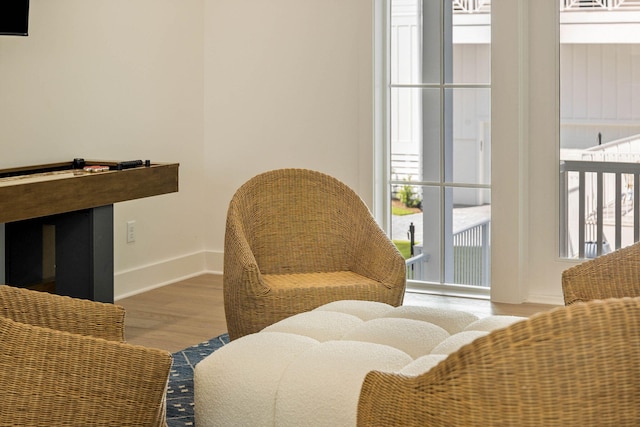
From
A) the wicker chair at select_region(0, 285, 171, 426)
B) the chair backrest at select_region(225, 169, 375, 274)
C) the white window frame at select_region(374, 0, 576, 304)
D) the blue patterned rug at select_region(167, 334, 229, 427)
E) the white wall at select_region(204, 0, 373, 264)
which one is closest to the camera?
the wicker chair at select_region(0, 285, 171, 426)

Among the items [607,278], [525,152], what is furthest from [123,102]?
[607,278]

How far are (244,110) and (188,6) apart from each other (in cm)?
71

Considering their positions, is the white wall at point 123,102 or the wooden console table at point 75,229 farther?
the white wall at point 123,102

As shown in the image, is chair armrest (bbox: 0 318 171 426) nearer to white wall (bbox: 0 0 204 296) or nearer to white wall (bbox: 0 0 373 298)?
white wall (bbox: 0 0 204 296)

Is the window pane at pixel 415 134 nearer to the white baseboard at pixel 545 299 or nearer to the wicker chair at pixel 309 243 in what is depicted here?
the white baseboard at pixel 545 299

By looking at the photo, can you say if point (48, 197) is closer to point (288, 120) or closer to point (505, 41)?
point (288, 120)

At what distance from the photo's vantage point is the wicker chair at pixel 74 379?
1.97m

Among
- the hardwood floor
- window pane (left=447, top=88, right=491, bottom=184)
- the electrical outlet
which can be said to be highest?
window pane (left=447, top=88, right=491, bottom=184)

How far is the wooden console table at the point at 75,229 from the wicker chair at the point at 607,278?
2.03 metres

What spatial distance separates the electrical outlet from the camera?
5.16 metres

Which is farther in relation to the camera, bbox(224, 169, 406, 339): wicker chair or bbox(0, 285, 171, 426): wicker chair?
bbox(224, 169, 406, 339): wicker chair

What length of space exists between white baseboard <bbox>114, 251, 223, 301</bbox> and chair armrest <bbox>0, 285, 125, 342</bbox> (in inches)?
105

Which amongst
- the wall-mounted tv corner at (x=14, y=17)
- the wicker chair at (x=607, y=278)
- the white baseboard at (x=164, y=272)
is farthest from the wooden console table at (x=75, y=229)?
the wicker chair at (x=607, y=278)

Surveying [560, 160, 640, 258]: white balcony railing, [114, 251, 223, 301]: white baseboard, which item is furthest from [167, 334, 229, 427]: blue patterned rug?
[560, 160, 640, 258]: white balcony railing
